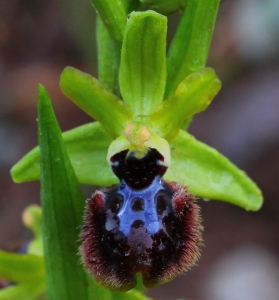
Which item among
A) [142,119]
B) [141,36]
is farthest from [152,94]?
[141,36]

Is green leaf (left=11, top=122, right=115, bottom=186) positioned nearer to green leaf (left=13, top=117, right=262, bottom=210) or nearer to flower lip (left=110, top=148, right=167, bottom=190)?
green leaf (left=13, top=117, right=262, bottom=210)

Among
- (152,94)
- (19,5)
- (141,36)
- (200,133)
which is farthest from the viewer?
(19,5)

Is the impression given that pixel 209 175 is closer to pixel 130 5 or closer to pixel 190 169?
pixel 190 169

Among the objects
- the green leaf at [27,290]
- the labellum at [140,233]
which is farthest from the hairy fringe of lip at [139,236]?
the green leaf at [27,290]

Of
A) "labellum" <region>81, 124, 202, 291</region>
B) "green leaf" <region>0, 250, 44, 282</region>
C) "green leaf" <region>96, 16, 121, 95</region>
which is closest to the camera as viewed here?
"labellum" <region>81, 124, 202, 291</region>

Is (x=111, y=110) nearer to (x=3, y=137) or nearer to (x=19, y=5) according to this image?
(x=3, y=137)

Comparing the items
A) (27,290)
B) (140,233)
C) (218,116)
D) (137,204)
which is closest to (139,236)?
(140,233)

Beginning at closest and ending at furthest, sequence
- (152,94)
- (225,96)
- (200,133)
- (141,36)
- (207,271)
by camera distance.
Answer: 1. (141,36)
2. (152,94)
3. (207,271)
4. (200,133)
5. (225,96)

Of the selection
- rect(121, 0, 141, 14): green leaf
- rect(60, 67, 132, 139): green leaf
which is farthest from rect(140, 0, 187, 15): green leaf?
rect(60, 67, 132, 139): green leaf
